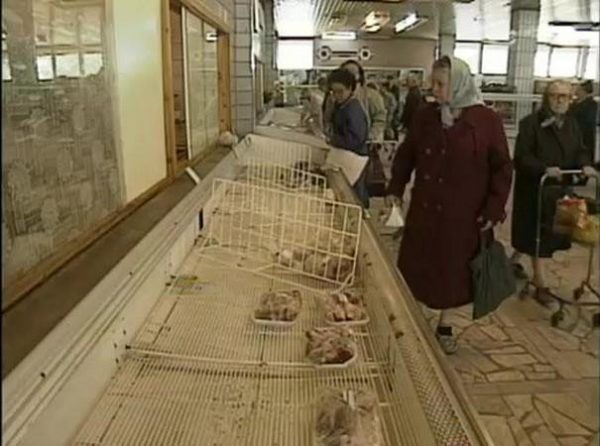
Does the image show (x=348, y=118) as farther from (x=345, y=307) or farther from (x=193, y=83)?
(x=345, y=307)

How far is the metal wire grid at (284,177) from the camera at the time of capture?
107 inches

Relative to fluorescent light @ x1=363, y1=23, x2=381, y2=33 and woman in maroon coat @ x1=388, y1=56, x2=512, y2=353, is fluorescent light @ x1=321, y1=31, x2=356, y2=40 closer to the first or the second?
fluorescent light @ x1=363, y1=23, x2=381, y2=33

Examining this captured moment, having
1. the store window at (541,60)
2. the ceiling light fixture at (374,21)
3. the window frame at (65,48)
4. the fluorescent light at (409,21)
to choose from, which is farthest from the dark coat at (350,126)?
the fluorescent light at (409,21)

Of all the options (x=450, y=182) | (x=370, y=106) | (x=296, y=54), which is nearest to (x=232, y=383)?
(x=450, y=182)

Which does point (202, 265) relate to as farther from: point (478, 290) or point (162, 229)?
point (478, 290)

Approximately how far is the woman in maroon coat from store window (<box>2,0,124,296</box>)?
1.48 metres

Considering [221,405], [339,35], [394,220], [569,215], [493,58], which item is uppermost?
[339,35]

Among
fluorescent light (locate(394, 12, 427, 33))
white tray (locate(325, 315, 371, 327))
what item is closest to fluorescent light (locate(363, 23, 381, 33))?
fluorescent light (locate(394, 12, 427, 33))

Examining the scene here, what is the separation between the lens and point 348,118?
3.64 metres

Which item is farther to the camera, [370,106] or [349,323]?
[370,106]

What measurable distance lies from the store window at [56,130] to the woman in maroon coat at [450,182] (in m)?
1.48

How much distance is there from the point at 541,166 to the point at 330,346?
9.22 ft

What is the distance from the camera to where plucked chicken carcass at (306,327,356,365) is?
121cm

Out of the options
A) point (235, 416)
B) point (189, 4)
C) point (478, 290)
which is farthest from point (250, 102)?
point (235, 416)
